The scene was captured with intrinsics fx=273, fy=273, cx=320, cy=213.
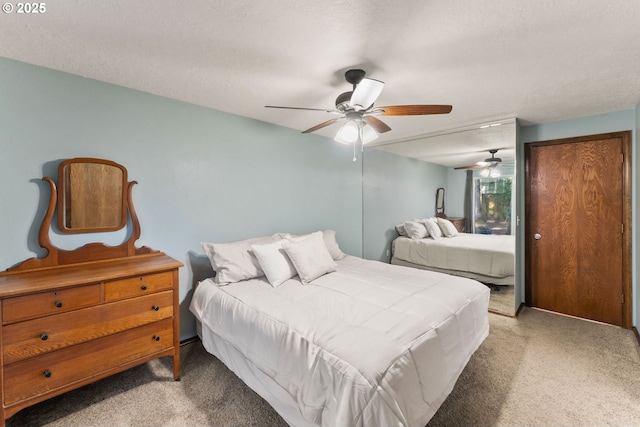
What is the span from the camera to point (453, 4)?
1.33 metres

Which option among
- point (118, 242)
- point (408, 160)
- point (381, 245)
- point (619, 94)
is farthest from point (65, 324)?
point (619, 94)

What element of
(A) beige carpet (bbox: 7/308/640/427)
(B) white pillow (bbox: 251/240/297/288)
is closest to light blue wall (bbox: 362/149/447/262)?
(A) beige carpet (bbox: 7/308/640/427)

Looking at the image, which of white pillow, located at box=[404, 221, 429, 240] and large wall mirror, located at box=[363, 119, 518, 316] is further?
white pillow, located at box=[404, 221, 429, 240]

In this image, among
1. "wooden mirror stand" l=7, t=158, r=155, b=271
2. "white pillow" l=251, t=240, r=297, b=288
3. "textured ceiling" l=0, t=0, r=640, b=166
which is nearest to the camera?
"textured ceiling" l=0, t=0, r=640, b=166

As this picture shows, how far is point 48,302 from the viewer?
157cm

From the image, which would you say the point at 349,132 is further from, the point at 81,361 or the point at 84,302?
the point at 81,361

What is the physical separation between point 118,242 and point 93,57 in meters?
1.36

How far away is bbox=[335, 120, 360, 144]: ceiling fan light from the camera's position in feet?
7.35

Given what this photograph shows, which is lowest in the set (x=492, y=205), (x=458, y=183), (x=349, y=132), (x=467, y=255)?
(x=467, y=255)

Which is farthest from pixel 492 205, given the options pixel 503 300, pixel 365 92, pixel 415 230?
pixel 365 92

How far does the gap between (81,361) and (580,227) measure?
4.72m

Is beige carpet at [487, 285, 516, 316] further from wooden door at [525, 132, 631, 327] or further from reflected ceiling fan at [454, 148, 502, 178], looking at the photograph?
reflected ceiling fan at [454, 148, 502, 178]

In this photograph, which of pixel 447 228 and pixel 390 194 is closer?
pixel 447 228

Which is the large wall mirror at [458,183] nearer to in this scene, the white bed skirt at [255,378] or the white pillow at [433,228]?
the white pillow at [433,228]
